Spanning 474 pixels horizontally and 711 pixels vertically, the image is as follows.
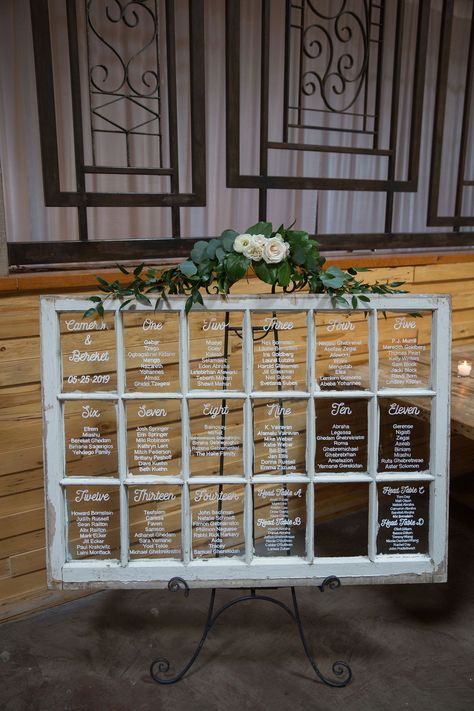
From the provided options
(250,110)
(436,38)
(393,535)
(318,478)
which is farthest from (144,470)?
(436,38)

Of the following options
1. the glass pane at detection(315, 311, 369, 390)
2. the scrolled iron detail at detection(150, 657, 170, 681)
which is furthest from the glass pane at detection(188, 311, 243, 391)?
the scrolled iron detail at detection(150, 657, 170, 681)

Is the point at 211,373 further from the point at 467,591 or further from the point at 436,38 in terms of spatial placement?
the point at 436,38

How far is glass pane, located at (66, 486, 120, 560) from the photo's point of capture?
151 centimetres

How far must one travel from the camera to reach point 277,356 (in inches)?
58.9

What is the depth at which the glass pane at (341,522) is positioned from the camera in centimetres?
158

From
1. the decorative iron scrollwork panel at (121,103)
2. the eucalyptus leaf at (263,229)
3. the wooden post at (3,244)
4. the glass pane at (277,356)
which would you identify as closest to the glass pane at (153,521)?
the glass pane at (277,356)

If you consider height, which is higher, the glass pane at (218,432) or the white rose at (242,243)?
the white rose at (242,243)

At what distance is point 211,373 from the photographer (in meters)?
1.49

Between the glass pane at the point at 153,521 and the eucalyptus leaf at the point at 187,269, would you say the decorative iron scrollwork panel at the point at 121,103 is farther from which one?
the glass pane at the point at 153,521

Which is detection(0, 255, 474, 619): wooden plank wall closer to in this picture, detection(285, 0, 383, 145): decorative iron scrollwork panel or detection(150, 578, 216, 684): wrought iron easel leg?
detection(150, 578, 216, 684): wrought iron easel leg

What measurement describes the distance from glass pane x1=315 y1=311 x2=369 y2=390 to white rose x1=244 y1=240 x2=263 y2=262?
21cm

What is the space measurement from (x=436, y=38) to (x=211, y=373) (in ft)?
9.34

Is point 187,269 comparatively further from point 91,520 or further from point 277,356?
point 91,520

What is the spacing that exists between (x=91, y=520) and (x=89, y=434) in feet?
0.76
